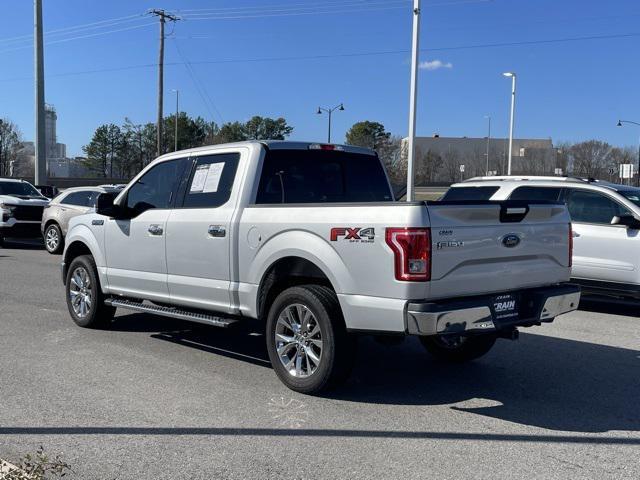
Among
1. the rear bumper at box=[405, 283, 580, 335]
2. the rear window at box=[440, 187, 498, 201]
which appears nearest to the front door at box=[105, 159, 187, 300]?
the rear bumper at box=[405, 283, 580, 335]

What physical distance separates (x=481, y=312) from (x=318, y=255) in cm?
131

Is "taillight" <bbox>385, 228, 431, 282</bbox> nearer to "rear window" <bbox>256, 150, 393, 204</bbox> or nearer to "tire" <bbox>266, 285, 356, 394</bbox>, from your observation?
"tire" <bbox>266, 285, 356, 394</bbox>

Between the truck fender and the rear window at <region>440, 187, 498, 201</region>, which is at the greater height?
the rear window at <region>440, 187, 498, 201</region>

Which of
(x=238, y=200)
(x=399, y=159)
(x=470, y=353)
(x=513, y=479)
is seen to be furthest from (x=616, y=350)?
(x=399, y=159)

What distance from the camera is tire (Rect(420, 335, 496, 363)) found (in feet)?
20.9

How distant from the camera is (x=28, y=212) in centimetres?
1834

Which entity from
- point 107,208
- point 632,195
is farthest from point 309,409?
point 632,195

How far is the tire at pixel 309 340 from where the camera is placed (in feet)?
16.9

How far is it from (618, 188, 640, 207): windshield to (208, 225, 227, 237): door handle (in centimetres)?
634

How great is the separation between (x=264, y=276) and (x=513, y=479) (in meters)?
2.66

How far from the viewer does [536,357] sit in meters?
6.81

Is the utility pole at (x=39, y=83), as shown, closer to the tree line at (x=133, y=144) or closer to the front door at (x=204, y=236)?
the front door at (x=204, y=236)

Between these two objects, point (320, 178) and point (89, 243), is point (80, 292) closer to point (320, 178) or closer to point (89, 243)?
point (89, 243)

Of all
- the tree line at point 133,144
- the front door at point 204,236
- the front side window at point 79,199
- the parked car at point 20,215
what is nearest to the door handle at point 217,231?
the front door at point 204,236
